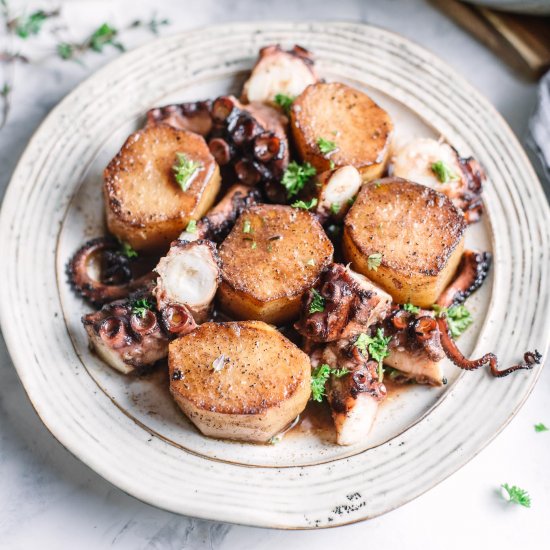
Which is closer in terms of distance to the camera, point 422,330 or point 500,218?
point 422,330

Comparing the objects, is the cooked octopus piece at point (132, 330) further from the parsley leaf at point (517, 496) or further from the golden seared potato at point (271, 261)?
the parsley leaf at point (517, 496)

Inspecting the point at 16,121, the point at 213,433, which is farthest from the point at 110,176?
the point at 213,433

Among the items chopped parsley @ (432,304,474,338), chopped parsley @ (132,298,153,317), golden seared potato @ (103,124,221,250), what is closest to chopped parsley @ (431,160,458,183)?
chopped parsley @ (432,304,474,338)

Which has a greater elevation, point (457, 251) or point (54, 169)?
point (457, 251)

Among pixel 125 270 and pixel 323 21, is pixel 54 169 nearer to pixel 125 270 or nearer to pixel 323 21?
pixel 125 270

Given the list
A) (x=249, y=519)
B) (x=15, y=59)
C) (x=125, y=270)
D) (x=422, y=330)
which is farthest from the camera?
(x=15, y=59)

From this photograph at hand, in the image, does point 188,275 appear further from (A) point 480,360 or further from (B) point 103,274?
(A) point 480,360

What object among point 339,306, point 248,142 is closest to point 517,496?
point 339,306

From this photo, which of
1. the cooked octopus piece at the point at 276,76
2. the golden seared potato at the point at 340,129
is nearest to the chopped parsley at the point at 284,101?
the cooked octopus piece at the point at 276,76
